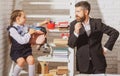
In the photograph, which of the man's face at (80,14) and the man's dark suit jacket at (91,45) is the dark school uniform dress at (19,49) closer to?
the man's dark suit jacket at (91,45)

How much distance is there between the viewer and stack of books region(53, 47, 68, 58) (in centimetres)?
346

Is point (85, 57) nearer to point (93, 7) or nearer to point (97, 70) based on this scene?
point (97, 70)

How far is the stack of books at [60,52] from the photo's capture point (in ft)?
11.4

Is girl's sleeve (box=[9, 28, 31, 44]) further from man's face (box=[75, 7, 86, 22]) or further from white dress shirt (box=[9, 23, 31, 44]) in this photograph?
man's face (box=[75, 7, 86, 22])

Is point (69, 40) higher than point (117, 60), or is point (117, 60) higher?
point (69, 40)

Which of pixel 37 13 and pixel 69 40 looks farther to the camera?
pixel 37 13

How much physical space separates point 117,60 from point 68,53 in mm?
865

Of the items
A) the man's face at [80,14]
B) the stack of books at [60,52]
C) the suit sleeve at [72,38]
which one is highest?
the man's face at [80,14]

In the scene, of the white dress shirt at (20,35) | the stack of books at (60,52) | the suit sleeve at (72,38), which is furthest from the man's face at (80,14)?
the white dress shirt at (20,35)

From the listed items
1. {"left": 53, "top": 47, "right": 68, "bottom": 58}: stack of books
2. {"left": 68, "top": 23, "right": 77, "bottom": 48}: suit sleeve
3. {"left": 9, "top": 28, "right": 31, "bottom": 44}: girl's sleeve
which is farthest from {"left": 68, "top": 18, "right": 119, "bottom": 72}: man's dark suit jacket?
{"left": 9, "top": 28, "right": 31, "bottom": 44}: girl's sleeve

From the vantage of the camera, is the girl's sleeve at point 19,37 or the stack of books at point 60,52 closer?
the girl's sleeve at point 19,37

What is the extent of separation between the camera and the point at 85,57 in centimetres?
332

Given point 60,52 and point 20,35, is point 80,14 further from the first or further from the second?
point 20,35

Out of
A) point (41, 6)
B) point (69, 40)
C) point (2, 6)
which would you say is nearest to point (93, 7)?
point (41, 6)
